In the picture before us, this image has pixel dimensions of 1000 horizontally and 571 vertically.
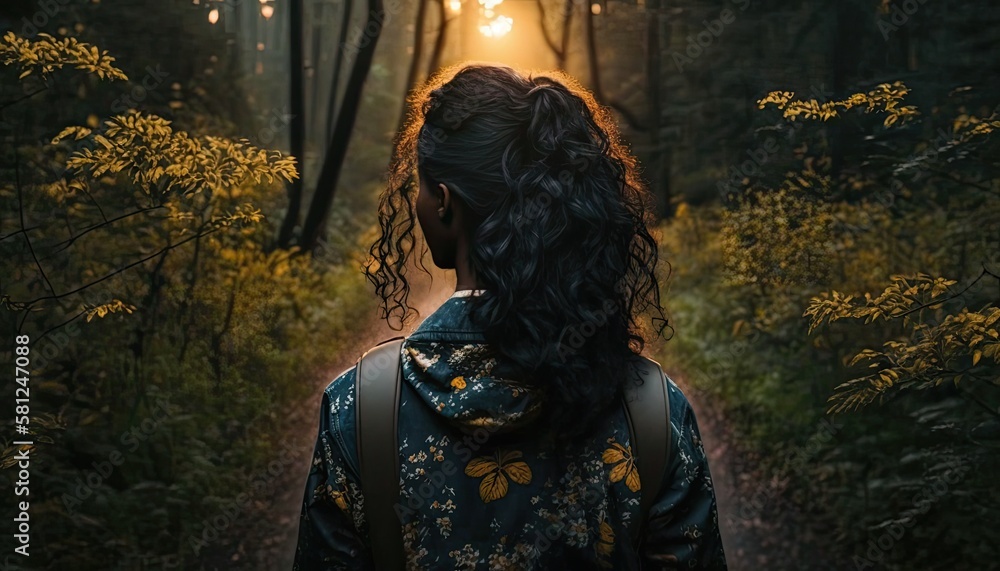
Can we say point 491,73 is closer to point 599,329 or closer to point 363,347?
point 599,329

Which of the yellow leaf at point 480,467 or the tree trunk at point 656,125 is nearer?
the yellow leaf at point 480,467

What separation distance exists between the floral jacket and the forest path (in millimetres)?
1755

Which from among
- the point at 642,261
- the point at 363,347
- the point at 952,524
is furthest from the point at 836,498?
the point at 642,261

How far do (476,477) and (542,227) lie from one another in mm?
312

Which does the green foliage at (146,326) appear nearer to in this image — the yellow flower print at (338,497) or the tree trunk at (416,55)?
the tree trunk at (416,55)

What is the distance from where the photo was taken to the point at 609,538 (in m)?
1.05

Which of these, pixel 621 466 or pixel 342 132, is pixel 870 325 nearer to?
pixel 342 132

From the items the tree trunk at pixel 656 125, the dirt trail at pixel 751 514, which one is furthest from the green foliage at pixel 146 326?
the dirt trail at pixel 751 514

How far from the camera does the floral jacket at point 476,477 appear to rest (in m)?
1.03

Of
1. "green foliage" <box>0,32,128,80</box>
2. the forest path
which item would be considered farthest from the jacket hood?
"green foliage" <box>0,32,128,80</box>

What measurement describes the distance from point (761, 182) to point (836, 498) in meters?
1.08

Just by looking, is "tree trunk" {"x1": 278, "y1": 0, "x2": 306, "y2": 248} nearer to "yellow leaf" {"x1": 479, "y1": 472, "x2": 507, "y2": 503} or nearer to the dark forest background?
the dark forest background

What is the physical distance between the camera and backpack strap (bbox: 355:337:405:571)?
1.04 metres

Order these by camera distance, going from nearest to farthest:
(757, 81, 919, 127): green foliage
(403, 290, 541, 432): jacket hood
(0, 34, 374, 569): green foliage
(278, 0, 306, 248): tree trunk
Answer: (403, 290, 541, 432): jacket hood, (0, 34, 374, 569): green foliage, (757, 81, 919, 127): green foliage, (278, 0, 306, 248): tree trunk
